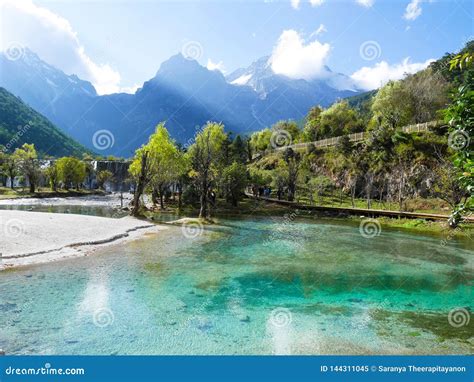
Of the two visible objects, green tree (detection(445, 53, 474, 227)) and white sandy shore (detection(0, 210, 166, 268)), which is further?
white sandy shore (detection(0, 210, 166, 268))

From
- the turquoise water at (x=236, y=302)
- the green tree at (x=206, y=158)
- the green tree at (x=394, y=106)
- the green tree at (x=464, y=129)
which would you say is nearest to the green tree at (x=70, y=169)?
the green tree at (x=206, y=158)

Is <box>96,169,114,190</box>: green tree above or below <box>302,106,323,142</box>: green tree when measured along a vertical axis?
below

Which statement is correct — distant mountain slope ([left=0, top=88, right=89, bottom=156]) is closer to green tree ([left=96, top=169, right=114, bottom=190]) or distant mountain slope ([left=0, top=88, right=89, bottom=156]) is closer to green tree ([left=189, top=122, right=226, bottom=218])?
green tree ([left=96, top=169, right=114, bottom=190])

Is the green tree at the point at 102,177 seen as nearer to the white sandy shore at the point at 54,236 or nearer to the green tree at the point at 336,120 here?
the green tree at the point at 336,120

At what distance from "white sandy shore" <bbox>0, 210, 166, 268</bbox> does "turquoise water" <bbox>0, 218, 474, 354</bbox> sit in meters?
1.68

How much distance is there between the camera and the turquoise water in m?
A: 11.1

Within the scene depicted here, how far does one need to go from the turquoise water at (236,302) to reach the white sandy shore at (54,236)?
1.68 m

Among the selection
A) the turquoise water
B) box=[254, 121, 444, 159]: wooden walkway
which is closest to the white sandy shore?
the turquoise water

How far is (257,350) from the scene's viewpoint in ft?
34.8

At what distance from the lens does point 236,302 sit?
15188 millimetres

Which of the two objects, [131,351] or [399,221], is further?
[399,221]
